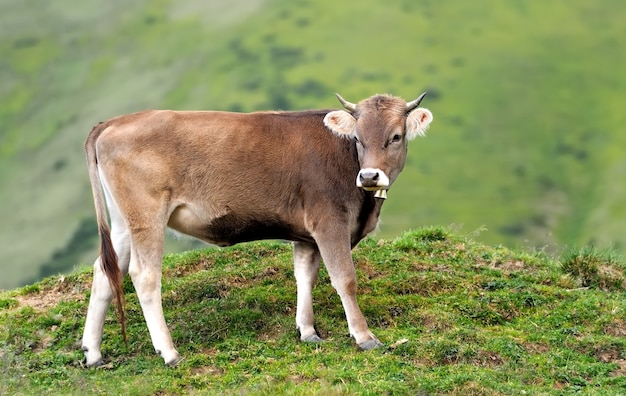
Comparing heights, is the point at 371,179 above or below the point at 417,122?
below

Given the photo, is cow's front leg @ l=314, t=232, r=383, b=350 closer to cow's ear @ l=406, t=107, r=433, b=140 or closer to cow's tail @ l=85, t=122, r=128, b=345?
cow's ear @ l=406, t=107, r=433, b=140

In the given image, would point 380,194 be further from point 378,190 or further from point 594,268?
point 594,268

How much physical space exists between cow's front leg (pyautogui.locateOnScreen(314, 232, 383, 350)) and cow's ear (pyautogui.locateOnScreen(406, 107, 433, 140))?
1484mm

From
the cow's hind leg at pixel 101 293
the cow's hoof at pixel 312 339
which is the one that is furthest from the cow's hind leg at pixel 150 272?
the cow's hoof at pixel 312 339

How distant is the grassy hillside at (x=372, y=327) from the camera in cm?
1014

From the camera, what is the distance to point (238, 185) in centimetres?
1148

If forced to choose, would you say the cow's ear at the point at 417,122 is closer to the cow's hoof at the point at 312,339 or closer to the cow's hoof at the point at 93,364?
the cow's hoof at the point at 312,339

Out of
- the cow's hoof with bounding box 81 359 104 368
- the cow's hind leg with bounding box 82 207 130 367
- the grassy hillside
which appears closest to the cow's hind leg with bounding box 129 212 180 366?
the grassy hillside

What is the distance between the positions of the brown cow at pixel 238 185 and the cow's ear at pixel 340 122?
0.01 m

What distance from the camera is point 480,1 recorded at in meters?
145

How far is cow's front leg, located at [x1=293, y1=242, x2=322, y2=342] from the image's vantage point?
11.7m

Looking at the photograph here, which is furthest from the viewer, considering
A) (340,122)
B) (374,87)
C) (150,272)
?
(374,87)

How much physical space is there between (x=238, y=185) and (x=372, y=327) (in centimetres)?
241

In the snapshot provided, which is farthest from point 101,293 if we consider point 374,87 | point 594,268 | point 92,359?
point 374,87
